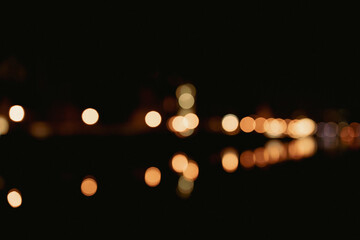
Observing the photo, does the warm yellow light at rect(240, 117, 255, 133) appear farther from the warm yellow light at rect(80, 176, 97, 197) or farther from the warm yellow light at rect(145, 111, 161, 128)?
the warm yellow light at rect(80, 176, 97, 197)

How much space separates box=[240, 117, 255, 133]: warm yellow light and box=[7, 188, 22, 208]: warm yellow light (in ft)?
101

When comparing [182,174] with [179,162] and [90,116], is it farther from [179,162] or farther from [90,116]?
[90,116]

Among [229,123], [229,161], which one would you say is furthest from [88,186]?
[229,123]

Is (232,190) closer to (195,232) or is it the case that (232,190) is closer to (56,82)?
(195,232)

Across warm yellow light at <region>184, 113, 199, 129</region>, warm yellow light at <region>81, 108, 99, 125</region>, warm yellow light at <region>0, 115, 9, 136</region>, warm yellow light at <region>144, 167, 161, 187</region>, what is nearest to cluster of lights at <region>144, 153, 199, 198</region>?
warm yellow light at <region>144, 167, 161, 187</region>

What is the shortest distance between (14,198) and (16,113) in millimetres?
9767

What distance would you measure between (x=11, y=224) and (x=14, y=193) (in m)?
2.86

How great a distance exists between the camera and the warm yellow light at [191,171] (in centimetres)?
1185

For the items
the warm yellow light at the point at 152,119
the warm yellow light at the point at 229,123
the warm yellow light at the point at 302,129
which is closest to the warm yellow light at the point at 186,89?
the warm yellow light at the point at 229,123

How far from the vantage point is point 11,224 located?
259 inches

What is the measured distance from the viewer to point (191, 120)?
31531mm

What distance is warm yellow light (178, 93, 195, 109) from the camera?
3132 cm

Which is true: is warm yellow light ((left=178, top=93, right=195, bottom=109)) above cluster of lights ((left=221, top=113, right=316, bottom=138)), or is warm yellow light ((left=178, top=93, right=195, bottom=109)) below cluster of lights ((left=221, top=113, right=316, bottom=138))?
above

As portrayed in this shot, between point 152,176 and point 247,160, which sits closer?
point 152,176
